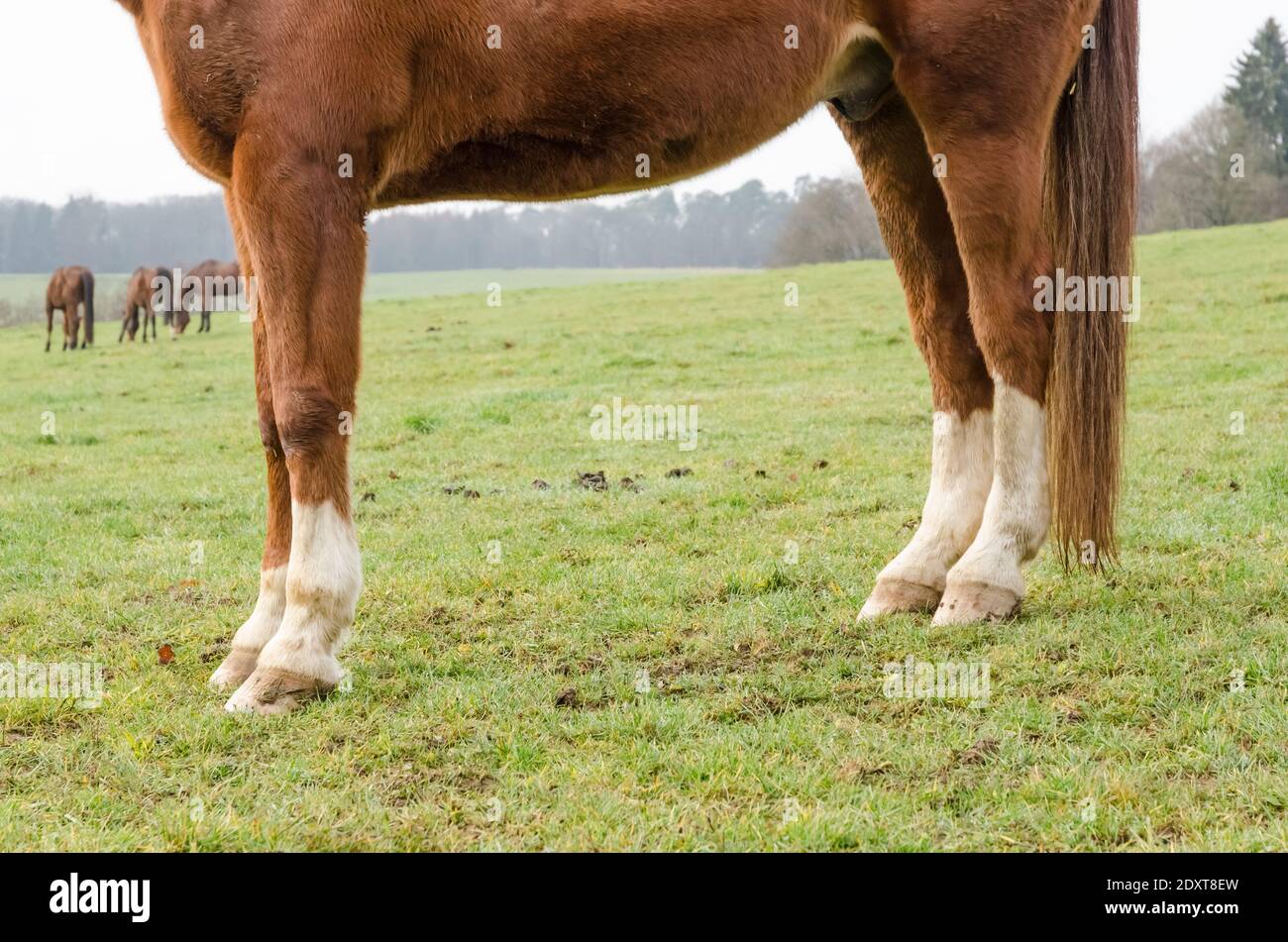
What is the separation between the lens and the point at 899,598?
13.6 feet

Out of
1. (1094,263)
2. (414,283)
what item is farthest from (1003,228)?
(414,283)

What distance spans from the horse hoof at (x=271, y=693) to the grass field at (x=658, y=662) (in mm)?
105

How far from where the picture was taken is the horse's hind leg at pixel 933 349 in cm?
423

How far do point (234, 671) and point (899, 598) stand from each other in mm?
2431

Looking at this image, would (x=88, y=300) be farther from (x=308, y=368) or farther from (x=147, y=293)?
(x=308, y=368)

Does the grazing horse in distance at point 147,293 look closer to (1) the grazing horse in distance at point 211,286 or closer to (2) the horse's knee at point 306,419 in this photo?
(1) the grazing horse in distance at point 211,286

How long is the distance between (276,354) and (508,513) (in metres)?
3.51

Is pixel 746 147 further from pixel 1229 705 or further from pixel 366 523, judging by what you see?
pixel 366 523

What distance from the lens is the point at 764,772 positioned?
2.75 meters

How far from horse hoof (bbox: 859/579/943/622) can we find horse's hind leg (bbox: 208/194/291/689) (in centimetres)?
214


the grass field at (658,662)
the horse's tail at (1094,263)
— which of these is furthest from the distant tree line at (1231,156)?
the horse's tail at (1094,263)

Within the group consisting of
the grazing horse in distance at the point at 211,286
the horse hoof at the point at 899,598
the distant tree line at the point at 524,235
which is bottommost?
the horse hoof at the point at 899,598

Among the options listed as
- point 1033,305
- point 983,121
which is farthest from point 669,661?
point 983,121

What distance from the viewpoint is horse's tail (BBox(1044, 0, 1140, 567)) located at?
4062 mm
